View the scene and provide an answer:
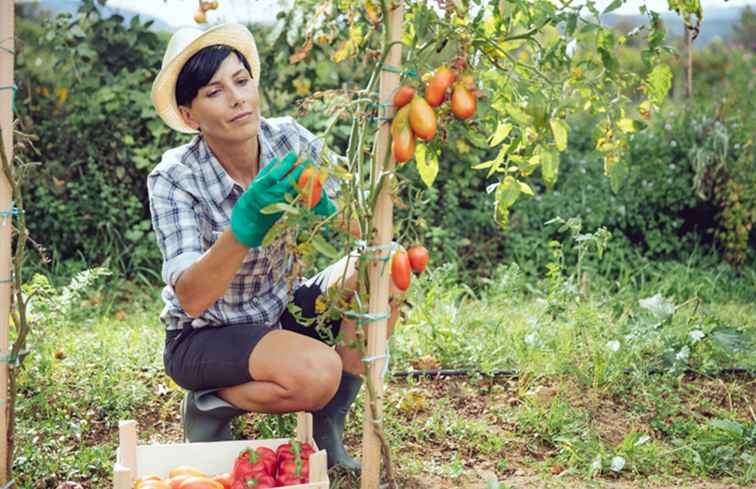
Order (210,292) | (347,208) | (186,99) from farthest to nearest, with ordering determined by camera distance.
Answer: (186,99)
(210,292)
(347,208)

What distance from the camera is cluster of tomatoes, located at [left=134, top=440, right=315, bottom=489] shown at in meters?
2.12

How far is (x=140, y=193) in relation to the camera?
14.8ft

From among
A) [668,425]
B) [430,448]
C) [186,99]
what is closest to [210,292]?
[186,99]

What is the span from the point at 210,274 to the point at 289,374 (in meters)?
0.34

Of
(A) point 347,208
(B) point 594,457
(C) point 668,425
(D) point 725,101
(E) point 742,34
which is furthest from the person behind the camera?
(E) point 742,34

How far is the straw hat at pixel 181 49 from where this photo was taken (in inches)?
91.0

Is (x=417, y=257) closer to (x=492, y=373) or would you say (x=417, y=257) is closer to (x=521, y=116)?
(x=521, y=116)

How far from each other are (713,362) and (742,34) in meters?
7.19

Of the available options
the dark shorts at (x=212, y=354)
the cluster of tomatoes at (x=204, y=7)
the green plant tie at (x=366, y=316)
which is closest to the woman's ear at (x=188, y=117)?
the cluster of tomatoes at (x=204, y=7)

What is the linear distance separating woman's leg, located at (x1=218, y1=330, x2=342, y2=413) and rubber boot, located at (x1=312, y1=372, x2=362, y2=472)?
0.17 metres

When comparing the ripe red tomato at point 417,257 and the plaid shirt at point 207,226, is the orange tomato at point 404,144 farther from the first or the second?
the plaid shirt at point 207,226

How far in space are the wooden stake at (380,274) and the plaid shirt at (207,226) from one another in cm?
36

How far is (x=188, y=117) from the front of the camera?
2438 mm

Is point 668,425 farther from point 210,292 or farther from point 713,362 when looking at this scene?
point 210,292
